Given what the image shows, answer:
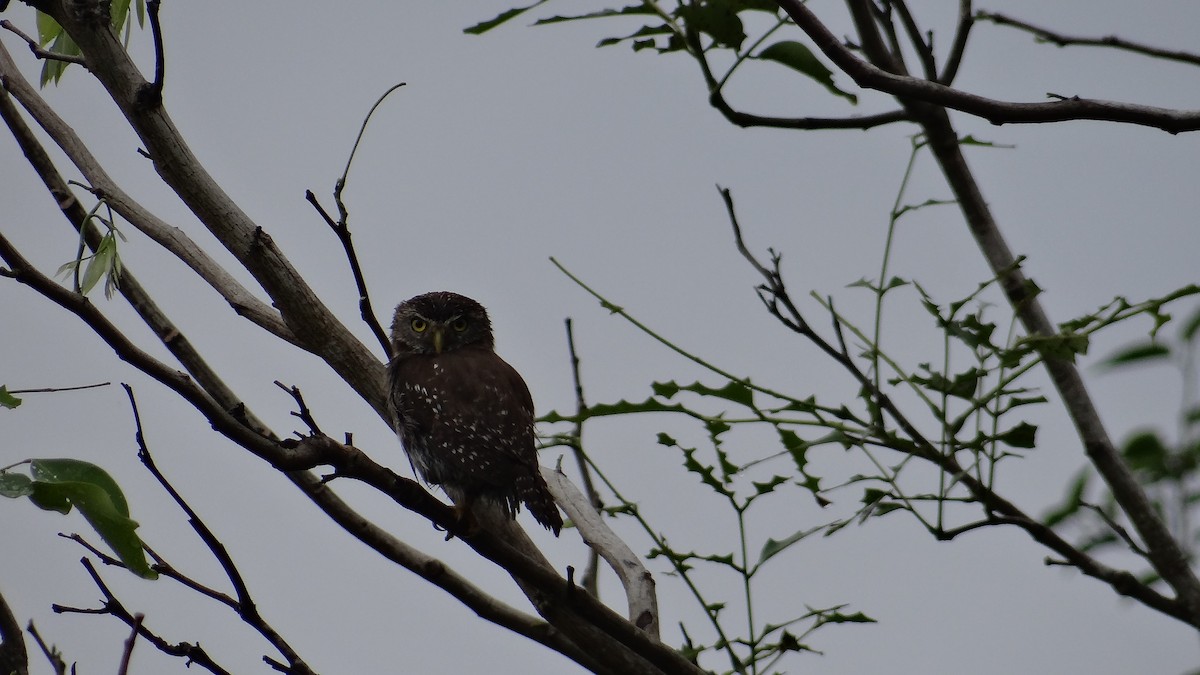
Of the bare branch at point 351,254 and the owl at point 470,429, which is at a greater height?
the owl at point 470,429

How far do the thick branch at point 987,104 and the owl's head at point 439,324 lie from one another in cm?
Answer: 340

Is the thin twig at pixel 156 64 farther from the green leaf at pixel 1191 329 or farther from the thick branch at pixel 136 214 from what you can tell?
the green leaf at pixel 1191 329

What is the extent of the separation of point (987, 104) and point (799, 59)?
51 centimetres

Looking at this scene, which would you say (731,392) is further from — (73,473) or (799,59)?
(73,473)

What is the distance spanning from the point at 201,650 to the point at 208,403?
0.51m

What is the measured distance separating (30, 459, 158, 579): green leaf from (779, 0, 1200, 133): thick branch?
4.95ft

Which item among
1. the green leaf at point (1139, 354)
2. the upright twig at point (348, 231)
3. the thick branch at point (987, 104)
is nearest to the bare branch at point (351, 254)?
the upright twig at point (348, 231)

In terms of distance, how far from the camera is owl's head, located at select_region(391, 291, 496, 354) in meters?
5.37

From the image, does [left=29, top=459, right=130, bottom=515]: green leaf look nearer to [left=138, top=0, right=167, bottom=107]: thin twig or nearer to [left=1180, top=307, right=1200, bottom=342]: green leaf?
[left=138, top=0, right=167, bottom=107]: thin twig

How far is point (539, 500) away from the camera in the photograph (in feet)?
13.4

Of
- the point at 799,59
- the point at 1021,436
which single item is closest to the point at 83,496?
the point at 799,59

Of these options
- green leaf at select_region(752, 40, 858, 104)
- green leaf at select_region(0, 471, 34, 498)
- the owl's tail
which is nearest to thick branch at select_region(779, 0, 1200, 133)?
green leaf at select_region(752, 40, 858, 104)

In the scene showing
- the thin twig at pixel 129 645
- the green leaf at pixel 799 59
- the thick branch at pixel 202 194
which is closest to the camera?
the thin twig at pixel 129 645

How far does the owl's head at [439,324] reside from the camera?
5.37 m
